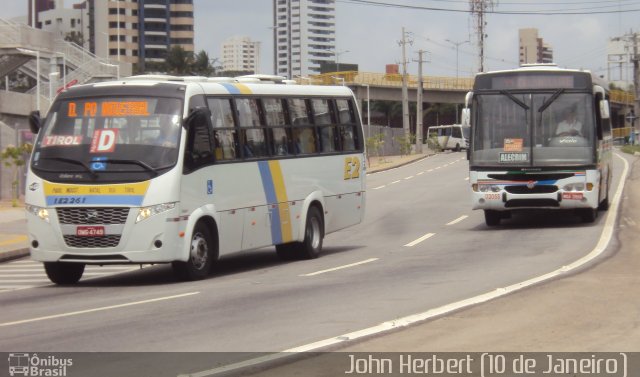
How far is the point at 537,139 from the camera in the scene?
945 inches

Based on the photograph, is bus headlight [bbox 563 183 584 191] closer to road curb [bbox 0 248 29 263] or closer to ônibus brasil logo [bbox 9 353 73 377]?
road curb [bbox 0 248 29 263]

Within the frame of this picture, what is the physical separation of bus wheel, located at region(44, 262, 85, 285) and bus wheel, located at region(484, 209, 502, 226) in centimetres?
1121

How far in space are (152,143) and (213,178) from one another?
1.27 metres

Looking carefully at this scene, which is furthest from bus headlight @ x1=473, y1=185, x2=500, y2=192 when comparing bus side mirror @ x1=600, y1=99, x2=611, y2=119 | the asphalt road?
bus side mirror @ x1=600, y1=99, x2=611, y2=119

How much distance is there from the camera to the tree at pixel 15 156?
33.0 meters

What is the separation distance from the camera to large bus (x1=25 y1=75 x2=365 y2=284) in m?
15.4

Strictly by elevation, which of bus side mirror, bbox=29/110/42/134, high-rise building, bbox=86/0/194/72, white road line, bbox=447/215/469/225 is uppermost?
high-rise building, bbox=86/0/194/72

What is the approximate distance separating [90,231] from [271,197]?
12.9ft

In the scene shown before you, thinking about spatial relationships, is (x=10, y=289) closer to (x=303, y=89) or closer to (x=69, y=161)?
(x=69, y=161)

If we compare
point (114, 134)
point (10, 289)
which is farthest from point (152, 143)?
point (10, 289)

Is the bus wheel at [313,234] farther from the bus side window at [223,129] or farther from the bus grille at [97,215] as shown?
the bus grille at [97,215]

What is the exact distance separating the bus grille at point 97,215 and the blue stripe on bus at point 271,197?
136 inches

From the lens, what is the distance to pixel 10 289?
16.2 m

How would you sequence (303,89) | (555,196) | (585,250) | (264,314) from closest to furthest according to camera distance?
(264,314) < (585,250) < (303,89) < (555,196)
